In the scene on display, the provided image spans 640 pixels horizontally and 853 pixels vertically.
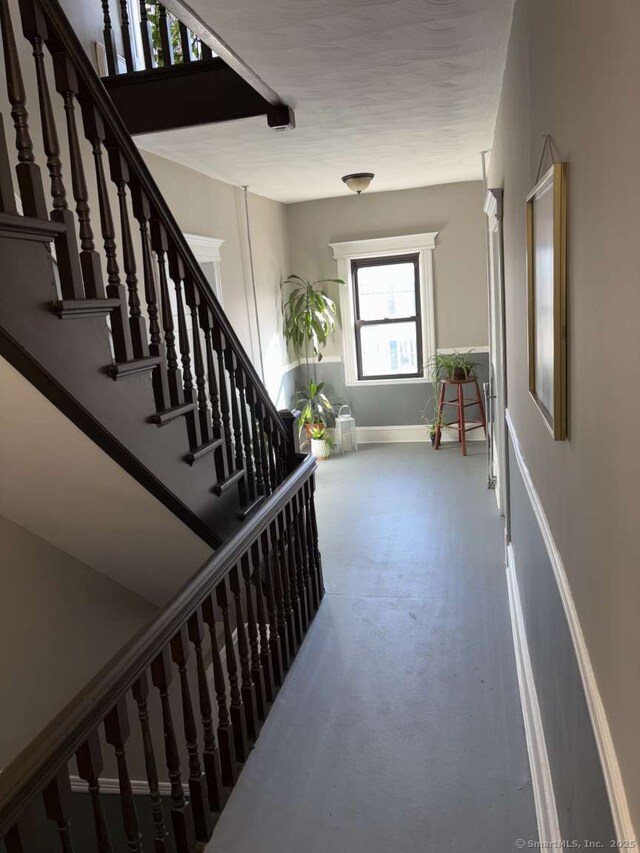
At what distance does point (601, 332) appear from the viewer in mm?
999

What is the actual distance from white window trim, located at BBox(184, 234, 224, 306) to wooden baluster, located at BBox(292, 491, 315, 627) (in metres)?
1.88

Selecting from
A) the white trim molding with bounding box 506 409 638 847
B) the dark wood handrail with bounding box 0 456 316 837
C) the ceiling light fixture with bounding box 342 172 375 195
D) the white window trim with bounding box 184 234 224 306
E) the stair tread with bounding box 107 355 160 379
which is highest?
the ceiling light fixture with bounding box 342 172 375 195

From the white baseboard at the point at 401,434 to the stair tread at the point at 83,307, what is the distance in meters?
5.12

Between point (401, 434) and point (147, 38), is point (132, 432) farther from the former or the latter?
point (401, 434)

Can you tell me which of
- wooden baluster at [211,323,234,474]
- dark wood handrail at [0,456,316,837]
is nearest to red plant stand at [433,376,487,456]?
wooden baluster at [211,323,234,474]

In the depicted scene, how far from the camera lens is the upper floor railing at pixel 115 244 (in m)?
1.53

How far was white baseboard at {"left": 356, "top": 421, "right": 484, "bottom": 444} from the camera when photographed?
6570 millimetres

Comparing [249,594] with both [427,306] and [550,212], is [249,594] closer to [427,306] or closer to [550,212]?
[550,212]

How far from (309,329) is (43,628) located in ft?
13.5

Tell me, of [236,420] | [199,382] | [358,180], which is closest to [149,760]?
[199,382]

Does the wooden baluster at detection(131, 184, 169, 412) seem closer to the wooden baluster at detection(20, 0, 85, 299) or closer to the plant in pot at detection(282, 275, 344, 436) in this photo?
the wooden baluster at detection(20, 0, 85, 299)

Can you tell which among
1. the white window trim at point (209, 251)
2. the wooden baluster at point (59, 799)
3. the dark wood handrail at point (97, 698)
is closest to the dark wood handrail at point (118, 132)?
the dark wood handrail at point (97, 698)

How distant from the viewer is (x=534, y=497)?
207 centimetres

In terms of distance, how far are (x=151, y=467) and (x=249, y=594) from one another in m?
0.74
